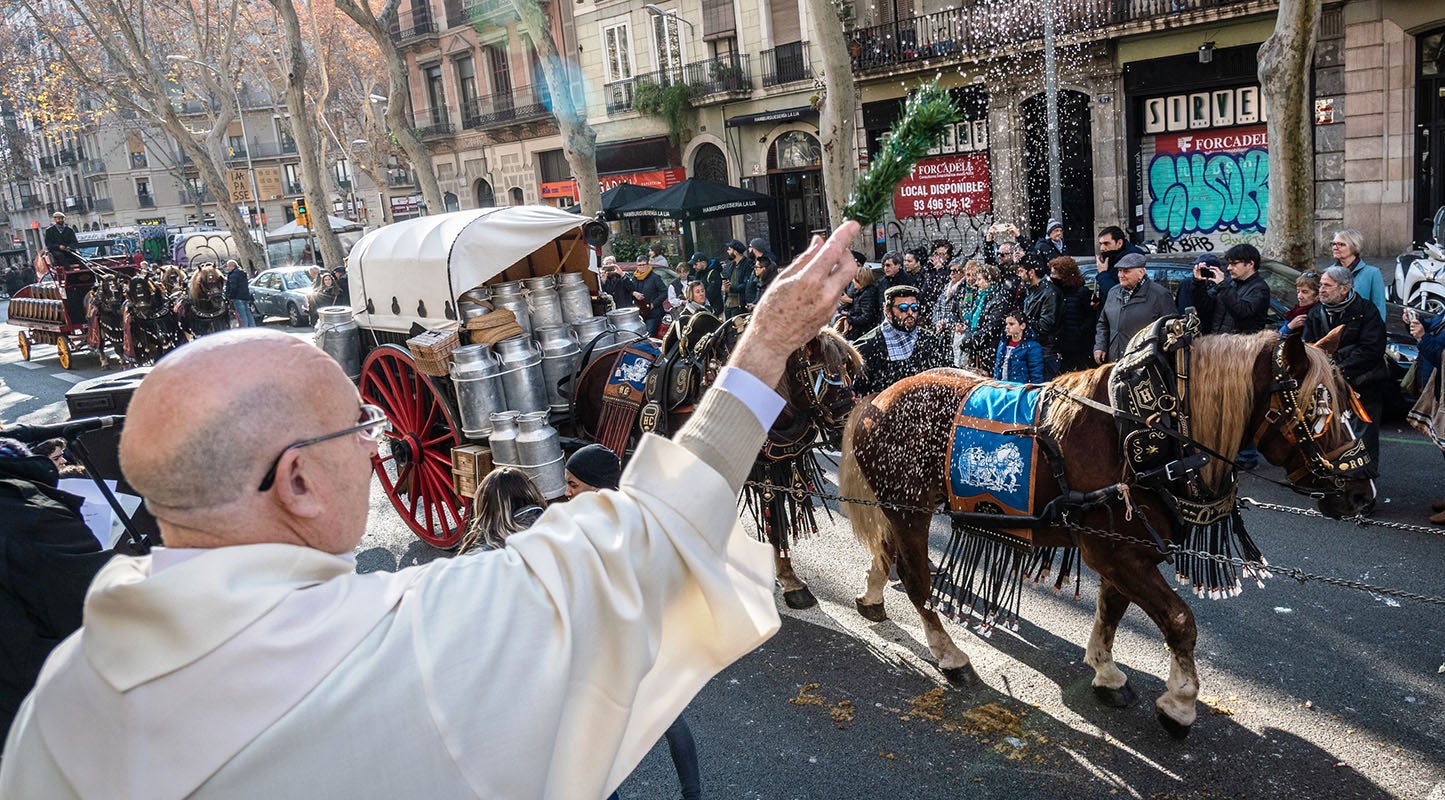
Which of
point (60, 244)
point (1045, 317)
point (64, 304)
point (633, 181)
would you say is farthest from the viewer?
point (633, 181)

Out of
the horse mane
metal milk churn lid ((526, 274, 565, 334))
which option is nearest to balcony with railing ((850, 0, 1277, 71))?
the horse mane

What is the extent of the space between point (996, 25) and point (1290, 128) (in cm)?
1007

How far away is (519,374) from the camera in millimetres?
6727

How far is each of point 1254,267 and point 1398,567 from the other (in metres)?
3.30

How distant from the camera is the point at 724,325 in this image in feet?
19.7

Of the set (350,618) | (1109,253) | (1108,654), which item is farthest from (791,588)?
(1109,253)

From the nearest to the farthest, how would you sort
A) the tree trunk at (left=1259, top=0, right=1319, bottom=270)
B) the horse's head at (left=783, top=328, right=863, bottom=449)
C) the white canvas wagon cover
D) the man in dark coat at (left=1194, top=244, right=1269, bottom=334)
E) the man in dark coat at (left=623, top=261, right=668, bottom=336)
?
the horse's head at (left=783, top=328, right=863, bottom=449) < the white canvas wagon cover < the man in dark coat at (left=1194, top=244, right=1269, bottom=334) < the tree trunk at (left=1259, top=0, right=1319, bottom=270) < the man in dark coat at (left=623, top=261, right=668, bottom=336)

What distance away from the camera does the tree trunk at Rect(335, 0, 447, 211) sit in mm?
20297

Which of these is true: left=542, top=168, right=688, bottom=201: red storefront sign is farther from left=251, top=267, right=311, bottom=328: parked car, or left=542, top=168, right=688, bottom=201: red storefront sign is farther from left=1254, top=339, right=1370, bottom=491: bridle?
left=1254, top=339, right=1370, bottom=491: bridle

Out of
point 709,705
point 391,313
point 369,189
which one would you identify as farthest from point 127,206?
point 709,705

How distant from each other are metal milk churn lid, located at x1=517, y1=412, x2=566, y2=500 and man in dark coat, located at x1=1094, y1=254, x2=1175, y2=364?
14.8 ft

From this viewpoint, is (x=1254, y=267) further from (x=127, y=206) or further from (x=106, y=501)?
(x=127, y=206)

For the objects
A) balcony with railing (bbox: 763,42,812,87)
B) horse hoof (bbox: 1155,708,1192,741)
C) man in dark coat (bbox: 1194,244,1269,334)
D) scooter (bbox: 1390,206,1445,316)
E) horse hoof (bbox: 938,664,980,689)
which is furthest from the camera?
balcony with railing (bbox: 763,42,812,87)

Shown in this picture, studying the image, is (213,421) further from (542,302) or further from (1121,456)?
(542,302)
